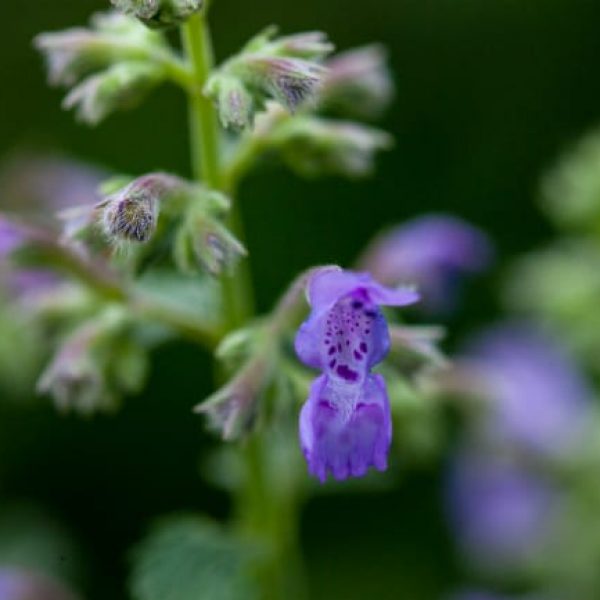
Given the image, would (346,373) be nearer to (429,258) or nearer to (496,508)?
(429,258)

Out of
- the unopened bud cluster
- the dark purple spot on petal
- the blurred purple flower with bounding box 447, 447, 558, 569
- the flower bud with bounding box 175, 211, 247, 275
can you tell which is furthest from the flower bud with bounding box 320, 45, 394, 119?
the blurred purple flower with bounding box 447, 447, 558, 569

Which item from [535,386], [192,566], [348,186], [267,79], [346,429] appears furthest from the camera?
[348,186]

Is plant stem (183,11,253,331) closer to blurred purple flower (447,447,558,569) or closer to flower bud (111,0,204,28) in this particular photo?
flower bud (111,0,204,28)

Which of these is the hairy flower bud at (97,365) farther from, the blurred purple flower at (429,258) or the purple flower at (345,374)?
the blurred purple flower at (429,258)

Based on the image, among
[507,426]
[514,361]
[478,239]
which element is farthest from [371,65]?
[514,361]

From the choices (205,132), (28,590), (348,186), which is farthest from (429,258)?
(348,186)

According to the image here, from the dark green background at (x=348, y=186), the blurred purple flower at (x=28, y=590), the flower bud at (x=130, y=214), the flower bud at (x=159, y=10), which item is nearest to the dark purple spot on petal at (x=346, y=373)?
the flower bud at (x=130, y=214)
